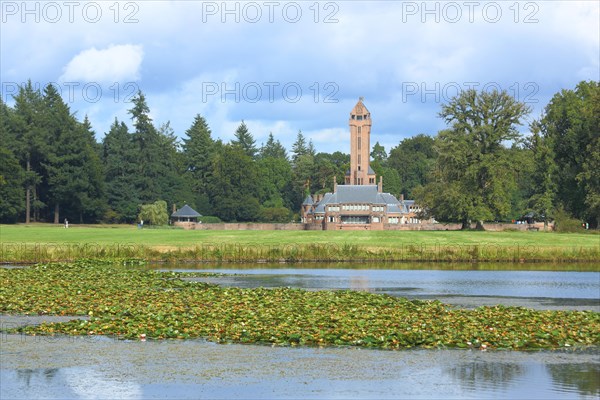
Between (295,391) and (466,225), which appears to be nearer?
(295,391)

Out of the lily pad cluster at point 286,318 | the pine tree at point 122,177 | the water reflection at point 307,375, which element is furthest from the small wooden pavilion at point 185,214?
the water reflection at point 307,375

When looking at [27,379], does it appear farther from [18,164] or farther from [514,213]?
[514,213]

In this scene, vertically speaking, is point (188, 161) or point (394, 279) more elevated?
point (188, 161)

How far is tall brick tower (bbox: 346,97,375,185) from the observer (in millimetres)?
181875

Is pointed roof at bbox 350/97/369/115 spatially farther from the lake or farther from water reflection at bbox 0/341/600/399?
water reflection at bbox 0/341/600/399

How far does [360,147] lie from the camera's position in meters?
184

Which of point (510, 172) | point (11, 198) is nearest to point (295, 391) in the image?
point (510, 172)

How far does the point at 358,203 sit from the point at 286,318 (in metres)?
125

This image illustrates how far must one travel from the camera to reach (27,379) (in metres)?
20.2

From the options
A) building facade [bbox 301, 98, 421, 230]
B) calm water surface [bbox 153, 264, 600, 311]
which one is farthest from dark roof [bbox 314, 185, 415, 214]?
calm water surface [bbox 153, 264, 600, 311]

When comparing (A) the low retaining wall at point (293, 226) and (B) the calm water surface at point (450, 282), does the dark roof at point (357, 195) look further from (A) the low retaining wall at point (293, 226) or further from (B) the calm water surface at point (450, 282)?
(B) the calm water surface at point (450, 282)

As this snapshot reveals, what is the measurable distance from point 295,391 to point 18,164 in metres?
116

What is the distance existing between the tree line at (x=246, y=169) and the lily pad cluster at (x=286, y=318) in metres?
68.0

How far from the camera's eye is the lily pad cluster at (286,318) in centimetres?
2527
